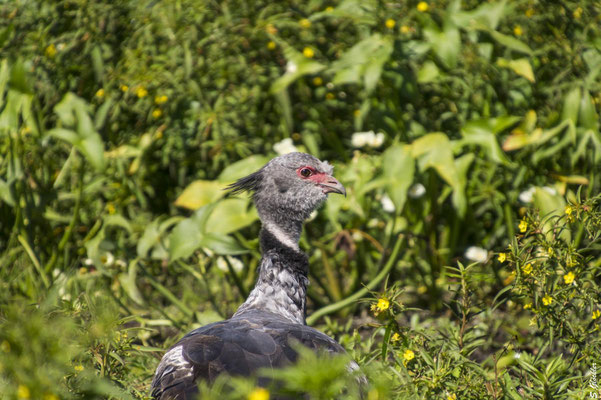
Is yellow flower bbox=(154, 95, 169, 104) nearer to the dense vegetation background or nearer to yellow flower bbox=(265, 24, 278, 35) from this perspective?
the dense vegetation background

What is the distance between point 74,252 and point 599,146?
3.21 meters

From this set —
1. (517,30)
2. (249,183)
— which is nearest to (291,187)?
(249,183)

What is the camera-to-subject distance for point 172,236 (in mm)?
3590

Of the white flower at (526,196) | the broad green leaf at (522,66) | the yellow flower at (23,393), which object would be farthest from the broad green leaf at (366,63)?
the yellow flower at (23,393)

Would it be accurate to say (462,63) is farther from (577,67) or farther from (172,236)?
(172,236)

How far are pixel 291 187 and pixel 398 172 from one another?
653mm

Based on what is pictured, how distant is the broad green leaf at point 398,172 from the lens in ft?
12.0

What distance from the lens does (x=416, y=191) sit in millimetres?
4285

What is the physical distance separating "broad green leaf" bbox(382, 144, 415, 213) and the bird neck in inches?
24.2

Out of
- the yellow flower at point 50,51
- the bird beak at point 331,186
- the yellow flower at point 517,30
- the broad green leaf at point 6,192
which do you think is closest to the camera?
the bird beak at point 331,186

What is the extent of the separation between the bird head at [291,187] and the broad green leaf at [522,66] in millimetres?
1409

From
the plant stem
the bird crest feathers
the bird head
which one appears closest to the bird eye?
the bird head

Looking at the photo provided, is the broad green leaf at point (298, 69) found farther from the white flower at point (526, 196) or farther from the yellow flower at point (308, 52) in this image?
the white flower at point (526, 196)

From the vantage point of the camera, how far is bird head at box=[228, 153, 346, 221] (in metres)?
3.35
